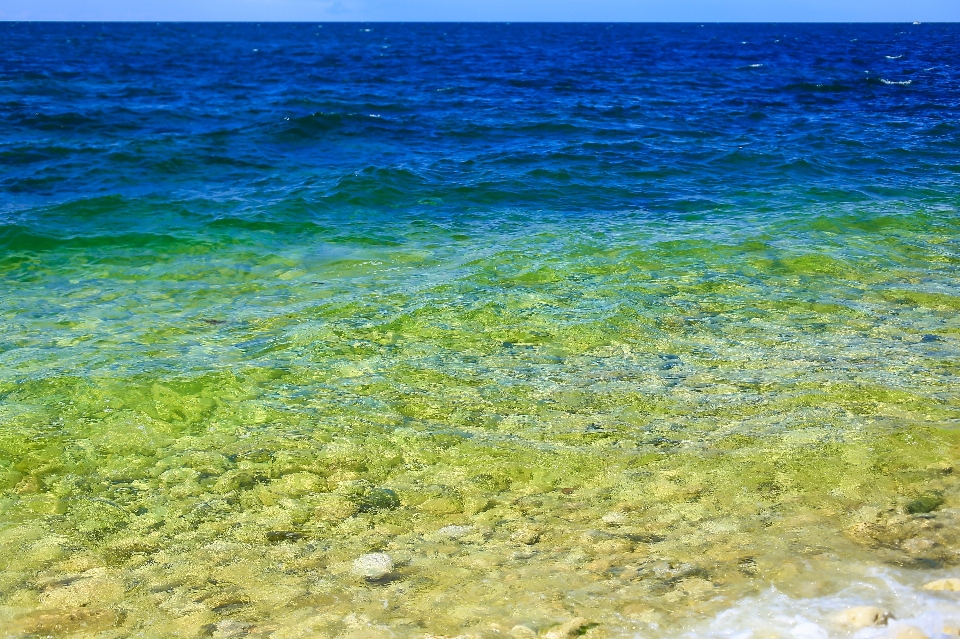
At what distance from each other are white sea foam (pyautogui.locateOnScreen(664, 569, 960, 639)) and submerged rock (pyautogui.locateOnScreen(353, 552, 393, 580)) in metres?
1.39

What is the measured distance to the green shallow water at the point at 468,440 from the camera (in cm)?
369

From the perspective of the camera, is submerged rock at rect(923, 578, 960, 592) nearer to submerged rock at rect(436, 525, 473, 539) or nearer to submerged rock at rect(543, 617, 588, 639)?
submerged rock at rect(543, 617, 588, 639)

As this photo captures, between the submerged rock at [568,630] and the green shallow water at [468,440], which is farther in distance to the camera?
the green shallow water at [468,440]

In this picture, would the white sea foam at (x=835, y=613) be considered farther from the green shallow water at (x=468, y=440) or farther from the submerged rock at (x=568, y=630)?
the submerged rock at (x=568, y=630)

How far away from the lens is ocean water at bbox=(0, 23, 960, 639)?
3.67 metres

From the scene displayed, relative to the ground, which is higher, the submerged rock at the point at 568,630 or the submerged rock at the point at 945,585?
the submerged rock at the point at 945,585

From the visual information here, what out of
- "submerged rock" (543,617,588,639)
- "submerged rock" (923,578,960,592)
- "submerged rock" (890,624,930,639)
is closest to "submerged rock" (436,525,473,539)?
"submerged rock" (543,617,588,639)

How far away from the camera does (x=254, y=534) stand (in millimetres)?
4234

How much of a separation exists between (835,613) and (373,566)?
203 cm

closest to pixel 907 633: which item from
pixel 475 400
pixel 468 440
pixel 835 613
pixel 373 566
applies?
pixel 835 613

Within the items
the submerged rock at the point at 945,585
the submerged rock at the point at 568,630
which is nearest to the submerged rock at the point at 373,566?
the submerged rock at the point at 568,630

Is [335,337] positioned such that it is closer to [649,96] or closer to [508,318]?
[508,318]

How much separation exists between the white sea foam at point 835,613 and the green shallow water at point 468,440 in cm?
10

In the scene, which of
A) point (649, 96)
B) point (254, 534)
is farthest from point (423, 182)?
point (649, 96)
